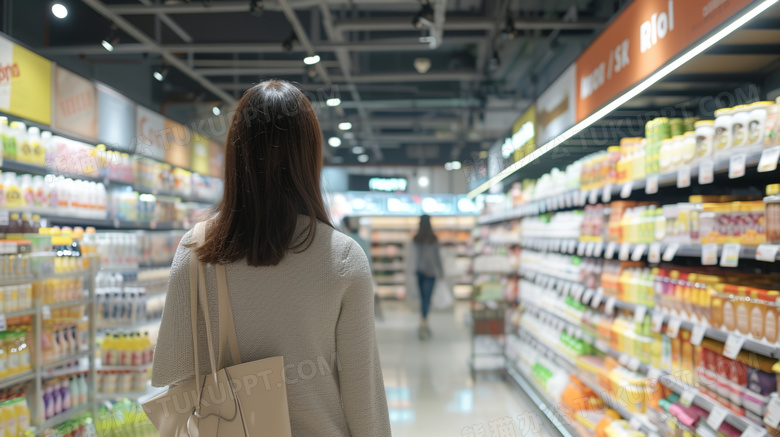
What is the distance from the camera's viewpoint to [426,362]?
718cm

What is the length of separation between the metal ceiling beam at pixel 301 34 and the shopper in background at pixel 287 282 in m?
A: 4.36

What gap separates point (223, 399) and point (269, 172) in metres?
0.48

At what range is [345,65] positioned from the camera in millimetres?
7793

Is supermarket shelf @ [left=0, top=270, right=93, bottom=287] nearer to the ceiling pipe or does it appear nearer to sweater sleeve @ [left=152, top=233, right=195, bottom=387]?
sweater sleeve @ [left=152, top=233, right=195, bottom=387]

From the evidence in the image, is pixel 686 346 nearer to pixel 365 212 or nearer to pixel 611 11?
pixel 611 11

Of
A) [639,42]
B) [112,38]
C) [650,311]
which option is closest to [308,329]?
[650,311]

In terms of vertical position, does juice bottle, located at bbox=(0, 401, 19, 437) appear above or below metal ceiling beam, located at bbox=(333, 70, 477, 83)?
below

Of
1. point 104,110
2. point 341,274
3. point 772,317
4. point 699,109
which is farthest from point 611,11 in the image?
point 341,274

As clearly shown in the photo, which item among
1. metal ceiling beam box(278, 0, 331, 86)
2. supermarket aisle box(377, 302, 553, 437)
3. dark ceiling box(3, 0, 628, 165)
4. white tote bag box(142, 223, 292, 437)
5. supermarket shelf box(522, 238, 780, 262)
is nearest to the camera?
white tote bag box(142, 223, 292, 437)

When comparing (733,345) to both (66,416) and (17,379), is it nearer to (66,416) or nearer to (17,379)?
(17,379)

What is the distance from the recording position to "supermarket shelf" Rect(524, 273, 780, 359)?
217 cm

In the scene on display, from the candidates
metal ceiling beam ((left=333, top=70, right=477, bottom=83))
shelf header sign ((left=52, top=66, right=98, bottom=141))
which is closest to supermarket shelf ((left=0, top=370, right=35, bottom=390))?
shelf header sign ((left=52, top=66, right=98, bottom=141))

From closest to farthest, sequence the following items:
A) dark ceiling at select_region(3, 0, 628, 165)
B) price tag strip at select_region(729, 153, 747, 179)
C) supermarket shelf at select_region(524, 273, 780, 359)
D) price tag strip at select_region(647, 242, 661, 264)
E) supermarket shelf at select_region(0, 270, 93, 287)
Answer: supermarket shelf at select_region(524, 273, 780, 359)
price tag strip at select_region(729, 153, 747, 179)
price tag strip at select_region(647, 242, 661, 264)
supermarket shelf at select_region(0, 270, 93, 287)
dark ceiling at select_region(3, 0, 628, 165)

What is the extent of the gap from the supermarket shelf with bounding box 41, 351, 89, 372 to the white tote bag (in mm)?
2916
